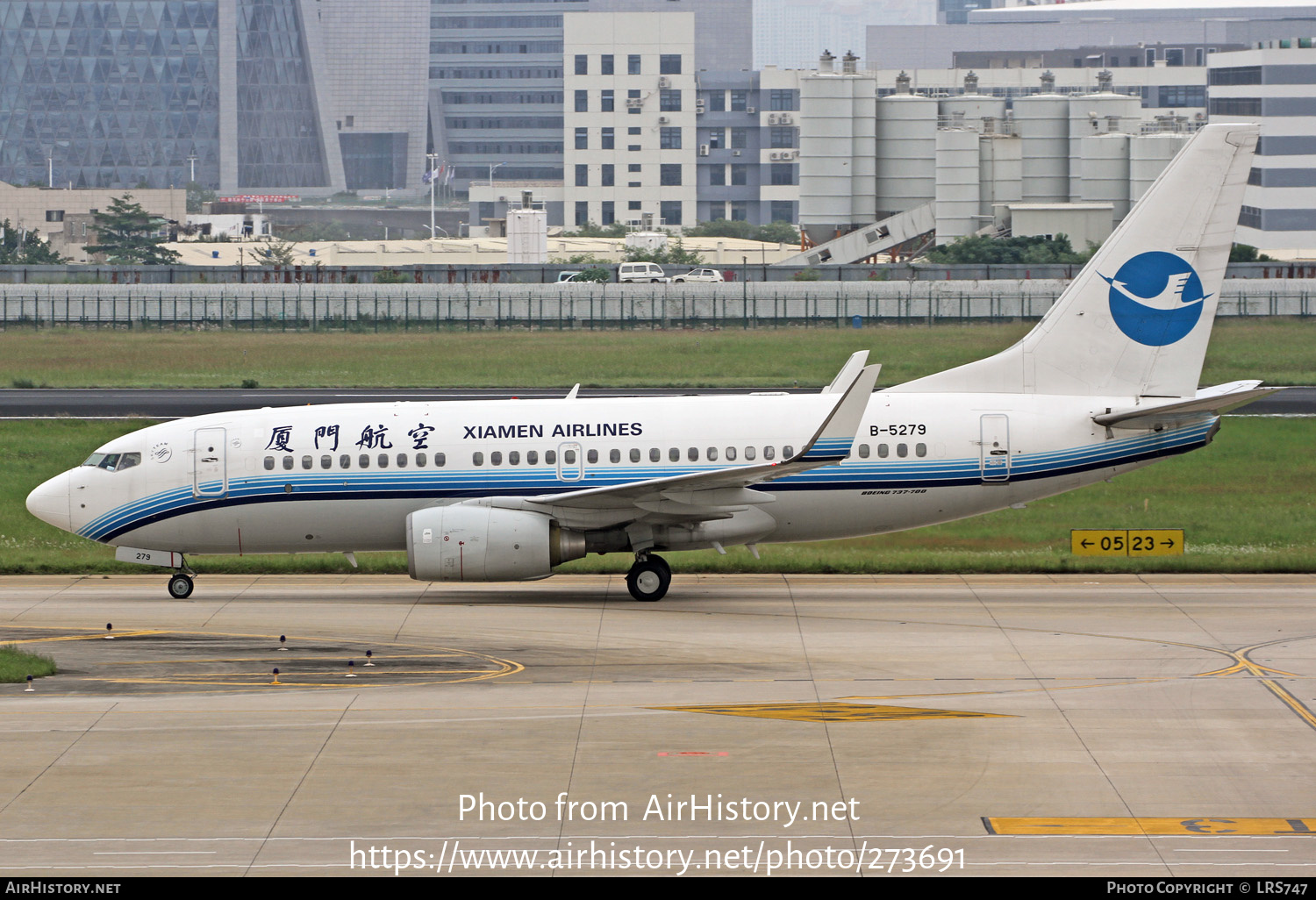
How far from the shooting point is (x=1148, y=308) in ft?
108

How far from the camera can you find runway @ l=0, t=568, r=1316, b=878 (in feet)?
54.8

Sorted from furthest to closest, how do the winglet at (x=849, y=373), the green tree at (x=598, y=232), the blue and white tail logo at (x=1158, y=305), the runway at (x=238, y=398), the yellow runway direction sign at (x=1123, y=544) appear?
the green tree at (x=598, y=232)
the runway at (x=238, y=398)
the yellow runway direction sign at (x=1123, y=544)
the blue and white tail logo at (x=1158, y=305)
the winglet at (x=849, y=373)

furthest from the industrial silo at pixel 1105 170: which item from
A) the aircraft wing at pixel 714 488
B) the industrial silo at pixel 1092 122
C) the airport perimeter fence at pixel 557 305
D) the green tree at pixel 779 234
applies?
the aircraft wing at pixel 714 488

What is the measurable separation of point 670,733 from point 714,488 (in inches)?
414

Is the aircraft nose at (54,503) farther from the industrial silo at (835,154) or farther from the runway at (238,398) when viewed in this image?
the industrial silo at (835,154)

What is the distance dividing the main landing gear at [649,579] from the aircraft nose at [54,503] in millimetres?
12263

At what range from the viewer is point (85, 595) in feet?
110

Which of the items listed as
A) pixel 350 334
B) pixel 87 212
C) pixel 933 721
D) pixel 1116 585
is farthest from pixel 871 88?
pixel 933 721

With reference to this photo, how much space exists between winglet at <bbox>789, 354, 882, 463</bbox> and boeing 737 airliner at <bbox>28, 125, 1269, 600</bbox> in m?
1.88

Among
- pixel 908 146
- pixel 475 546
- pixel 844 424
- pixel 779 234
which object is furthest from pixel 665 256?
pixel 844 424

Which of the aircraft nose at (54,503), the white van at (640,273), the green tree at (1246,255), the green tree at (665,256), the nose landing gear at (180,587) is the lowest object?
the nose landing gear at (180,587)

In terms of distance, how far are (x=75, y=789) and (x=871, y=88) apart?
129 metres

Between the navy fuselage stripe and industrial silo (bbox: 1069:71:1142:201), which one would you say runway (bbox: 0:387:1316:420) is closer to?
the navy fuselage stripe

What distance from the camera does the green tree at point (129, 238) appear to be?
14862cm
